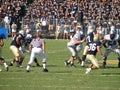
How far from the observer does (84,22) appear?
43.8 meters

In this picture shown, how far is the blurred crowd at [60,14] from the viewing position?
44.0m

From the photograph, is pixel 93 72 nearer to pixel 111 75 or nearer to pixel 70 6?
pixel 111 75

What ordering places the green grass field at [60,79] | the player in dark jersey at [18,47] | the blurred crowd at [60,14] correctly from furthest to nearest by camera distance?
the blurred crowd at [60,14] → the player in dark jersey at [18,47] → the green grass field at [60,79]

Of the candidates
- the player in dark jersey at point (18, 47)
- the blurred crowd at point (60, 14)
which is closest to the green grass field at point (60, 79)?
the player in dark jersey at point (18, 47)

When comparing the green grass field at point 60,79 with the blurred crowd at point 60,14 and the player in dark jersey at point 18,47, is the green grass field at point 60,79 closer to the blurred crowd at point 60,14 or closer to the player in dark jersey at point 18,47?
the player in dark jersey at point 18,47

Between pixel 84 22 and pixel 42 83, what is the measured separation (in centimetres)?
2753

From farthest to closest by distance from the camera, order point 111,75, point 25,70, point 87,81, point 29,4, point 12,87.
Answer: point 29,4, point 25,70, point 111,75, point 87,81, point 12,87

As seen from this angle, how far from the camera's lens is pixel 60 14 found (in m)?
45.8

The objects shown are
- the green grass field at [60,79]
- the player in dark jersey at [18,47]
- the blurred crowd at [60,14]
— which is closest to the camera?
the green grass field at [60,79]

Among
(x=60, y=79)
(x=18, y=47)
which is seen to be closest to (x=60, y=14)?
(x=18, y=47)

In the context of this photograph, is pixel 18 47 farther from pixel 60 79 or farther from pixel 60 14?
pixel 60 14

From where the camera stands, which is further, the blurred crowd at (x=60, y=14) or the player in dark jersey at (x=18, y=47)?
the blurred crowd at (x=60, y=14)

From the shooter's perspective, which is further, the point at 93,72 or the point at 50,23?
the point at 50,23

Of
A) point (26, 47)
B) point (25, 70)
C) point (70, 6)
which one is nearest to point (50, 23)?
point (70, 6)
